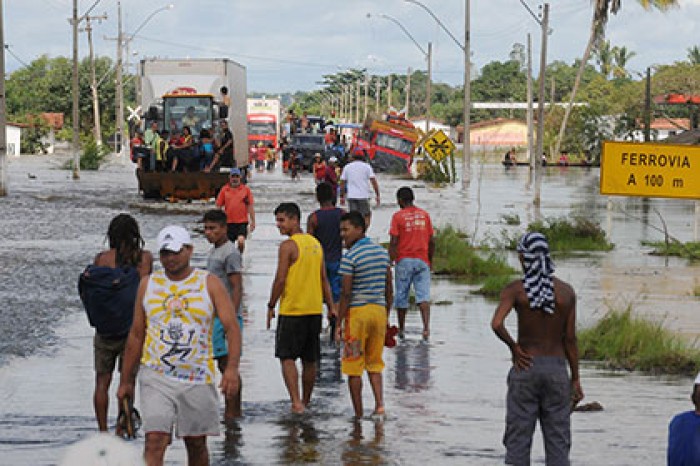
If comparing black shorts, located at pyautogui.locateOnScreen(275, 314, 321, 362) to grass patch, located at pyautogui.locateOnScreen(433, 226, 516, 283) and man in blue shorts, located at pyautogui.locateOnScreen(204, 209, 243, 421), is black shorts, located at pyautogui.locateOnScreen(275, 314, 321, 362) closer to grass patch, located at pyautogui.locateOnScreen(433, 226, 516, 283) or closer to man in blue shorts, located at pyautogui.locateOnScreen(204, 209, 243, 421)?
man in blue shorts, located at pyautogui.locateOnScreen(204, 209, 243, 421)

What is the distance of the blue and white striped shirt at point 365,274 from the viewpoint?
451 inches

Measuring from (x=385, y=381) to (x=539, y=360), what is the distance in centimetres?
503

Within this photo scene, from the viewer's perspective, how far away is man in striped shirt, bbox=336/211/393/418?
11367 mm

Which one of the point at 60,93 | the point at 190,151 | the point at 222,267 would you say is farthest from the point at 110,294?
the point at 60,93

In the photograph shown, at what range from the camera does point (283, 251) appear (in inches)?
457

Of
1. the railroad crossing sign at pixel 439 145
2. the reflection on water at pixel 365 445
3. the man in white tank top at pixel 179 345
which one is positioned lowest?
the reflection on water at pixel 365 445

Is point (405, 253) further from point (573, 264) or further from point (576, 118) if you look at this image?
point (576, 118)

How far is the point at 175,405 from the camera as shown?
26.7ft

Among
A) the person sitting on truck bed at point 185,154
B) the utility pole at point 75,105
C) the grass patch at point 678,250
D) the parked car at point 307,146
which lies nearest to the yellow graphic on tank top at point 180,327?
the grass patch at point 678,250

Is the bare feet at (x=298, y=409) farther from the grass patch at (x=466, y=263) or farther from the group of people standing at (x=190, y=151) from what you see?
the group of people standing at (x=190, y=151)

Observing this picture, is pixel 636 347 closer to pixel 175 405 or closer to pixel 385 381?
pixel 385 381

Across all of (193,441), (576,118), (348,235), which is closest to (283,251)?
(348,235)

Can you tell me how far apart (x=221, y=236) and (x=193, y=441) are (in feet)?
10.4

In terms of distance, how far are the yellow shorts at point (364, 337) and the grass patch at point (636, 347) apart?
148 inches
